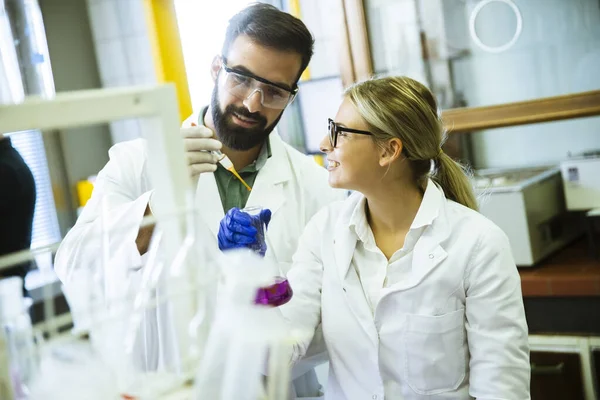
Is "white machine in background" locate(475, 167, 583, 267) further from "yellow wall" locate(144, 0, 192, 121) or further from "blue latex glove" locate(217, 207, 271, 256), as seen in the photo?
"yellow wall" locate(144, 0, 192, 121)

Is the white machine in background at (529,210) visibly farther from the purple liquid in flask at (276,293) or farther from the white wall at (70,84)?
the white wall at (70,84)

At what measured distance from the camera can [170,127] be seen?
696 millimetres

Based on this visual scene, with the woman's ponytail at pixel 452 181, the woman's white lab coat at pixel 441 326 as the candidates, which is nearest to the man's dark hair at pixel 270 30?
the woman's ponytail at pixel 452 181

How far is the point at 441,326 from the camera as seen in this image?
1.45m

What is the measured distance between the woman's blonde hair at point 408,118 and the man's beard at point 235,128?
0.25 metres

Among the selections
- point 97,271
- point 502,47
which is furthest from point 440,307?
point 502,47

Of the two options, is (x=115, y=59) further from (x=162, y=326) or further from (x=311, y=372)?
(x=162, y=326)

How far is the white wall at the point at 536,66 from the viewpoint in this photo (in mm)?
2502

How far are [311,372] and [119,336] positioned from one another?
1.36 m

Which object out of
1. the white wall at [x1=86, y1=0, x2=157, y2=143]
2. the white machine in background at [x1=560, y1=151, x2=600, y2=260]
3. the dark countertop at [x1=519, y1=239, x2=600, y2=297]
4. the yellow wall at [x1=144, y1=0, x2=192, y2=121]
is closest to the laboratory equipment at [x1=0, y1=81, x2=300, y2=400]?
the dark countertop at [x1=519, y1=239, x2=600, y2=297]

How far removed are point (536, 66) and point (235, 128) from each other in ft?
4.65

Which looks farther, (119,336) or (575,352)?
(575,352)

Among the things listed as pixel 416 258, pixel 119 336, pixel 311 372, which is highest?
pixel 119 336

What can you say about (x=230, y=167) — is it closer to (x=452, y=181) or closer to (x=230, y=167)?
(x=230, y=167)
